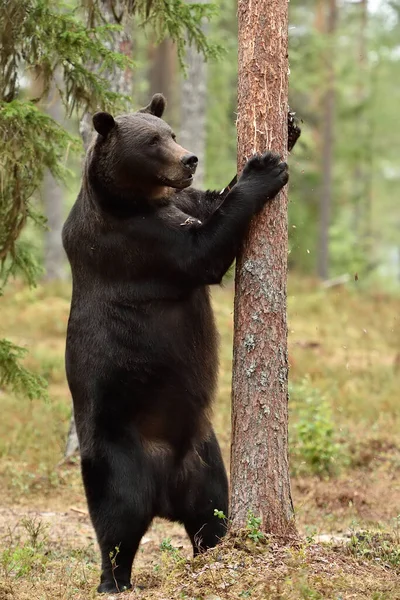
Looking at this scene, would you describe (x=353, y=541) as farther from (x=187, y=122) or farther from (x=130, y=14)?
(x=187, y=122)

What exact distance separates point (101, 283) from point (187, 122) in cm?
1100

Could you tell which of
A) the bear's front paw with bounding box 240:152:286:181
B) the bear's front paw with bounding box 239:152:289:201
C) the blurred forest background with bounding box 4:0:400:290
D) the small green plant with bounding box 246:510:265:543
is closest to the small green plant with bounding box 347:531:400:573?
the small green plant with bounding box 246:510:265:543

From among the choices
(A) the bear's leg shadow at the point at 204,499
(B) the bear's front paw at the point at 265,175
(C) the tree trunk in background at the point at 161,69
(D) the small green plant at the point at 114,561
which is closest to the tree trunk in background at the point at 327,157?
(C) the tree trunk in background at the point at 161,69

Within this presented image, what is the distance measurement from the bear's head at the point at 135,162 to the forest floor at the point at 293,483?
2270 mm

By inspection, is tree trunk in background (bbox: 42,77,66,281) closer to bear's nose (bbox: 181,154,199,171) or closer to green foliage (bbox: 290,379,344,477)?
green foliage (bbox: 290,379,344,477)

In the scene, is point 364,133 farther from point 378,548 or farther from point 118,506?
point 118,506

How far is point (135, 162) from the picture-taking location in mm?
5566

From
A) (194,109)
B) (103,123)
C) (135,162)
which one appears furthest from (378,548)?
(194,109)

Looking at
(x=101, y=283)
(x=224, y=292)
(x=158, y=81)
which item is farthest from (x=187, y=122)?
(x=101, y=283)

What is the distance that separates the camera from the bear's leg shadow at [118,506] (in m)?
5.33

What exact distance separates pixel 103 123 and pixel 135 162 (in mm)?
340

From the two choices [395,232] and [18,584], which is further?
[395,232]

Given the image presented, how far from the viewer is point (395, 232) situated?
4725 centimetres

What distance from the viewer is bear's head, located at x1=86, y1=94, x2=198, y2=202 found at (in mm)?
5512
